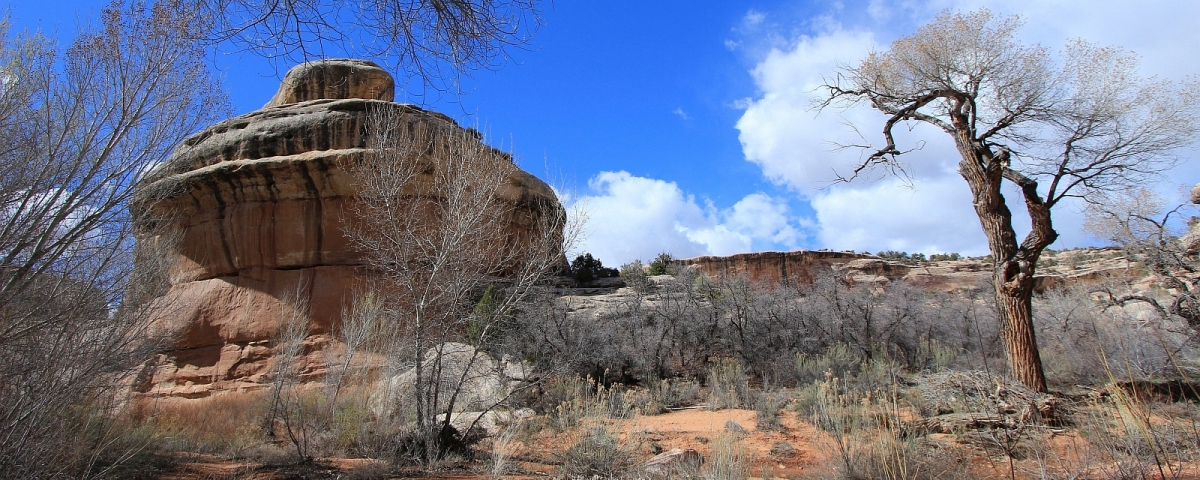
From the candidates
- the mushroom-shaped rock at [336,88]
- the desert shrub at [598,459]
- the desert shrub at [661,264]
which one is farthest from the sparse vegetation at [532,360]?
the desert shrub at [661,264]

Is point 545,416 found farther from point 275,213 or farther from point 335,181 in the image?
point 275,213

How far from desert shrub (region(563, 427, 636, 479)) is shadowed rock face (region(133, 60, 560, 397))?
865 centimetres

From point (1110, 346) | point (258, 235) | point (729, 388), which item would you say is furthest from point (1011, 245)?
point (258, 235)

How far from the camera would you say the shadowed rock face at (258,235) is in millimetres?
13297

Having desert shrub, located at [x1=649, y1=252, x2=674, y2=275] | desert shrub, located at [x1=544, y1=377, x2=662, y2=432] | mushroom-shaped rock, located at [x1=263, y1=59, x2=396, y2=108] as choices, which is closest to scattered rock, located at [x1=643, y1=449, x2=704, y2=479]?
desert shrub, located at [x1=544, y1=377, x2=662, y2=432]

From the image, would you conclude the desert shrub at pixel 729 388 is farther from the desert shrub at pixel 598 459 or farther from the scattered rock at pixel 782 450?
the desert shrub at pixel 598 459

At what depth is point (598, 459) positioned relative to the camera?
559 centimetres

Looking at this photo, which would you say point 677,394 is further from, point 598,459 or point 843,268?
point 843,268

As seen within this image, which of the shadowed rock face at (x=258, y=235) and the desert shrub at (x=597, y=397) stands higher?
the shadowed rock face at (x=258, y=235)

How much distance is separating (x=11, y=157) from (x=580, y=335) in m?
10.2

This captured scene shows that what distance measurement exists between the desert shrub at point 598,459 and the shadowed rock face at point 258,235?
8654 mm

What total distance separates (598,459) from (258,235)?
11.6 meters

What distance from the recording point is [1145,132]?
833 cm

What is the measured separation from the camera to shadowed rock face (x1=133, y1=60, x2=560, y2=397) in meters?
13.3
